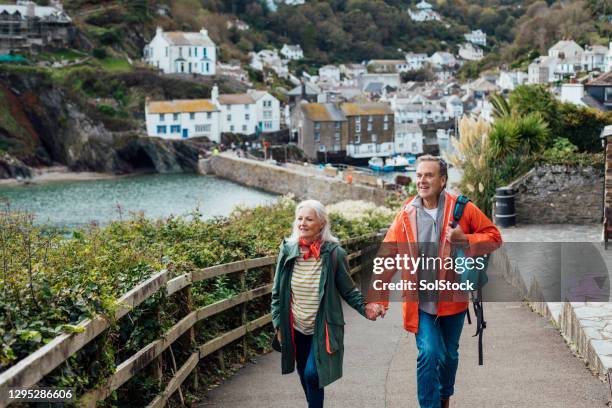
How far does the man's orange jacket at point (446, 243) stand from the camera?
201 inches

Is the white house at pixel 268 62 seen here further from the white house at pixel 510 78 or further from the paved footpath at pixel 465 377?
the paved footpath at pixel 465 377

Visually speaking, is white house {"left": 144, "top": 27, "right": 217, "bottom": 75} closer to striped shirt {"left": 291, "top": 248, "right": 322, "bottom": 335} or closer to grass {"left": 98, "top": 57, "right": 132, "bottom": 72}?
grass {"left": 98, "top": 57, "right": 132, "bottom": 72}

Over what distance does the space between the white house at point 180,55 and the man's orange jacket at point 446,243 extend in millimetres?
95692

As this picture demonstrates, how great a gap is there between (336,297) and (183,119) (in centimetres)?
7796

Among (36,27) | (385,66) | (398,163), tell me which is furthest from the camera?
(385,66)

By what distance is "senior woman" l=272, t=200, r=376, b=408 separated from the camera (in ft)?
16.3

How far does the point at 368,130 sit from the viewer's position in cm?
8350

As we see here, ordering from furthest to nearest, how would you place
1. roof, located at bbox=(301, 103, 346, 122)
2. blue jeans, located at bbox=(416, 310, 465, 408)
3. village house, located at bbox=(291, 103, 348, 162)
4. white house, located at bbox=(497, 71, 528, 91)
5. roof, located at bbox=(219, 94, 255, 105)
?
1. white house, located at bbox=(497, 71, 528, 91)
2. roof, located at bbox=(219, 94, 255, 105)
3. roof, located at bbox=(301, 103, 346, 122)
4. village house, located at bbox=(291, 103, 348, 162)
5. blue jeans, located at bbox=(416, 310, 465, 408)

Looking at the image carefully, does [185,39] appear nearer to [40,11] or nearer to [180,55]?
[180,55]

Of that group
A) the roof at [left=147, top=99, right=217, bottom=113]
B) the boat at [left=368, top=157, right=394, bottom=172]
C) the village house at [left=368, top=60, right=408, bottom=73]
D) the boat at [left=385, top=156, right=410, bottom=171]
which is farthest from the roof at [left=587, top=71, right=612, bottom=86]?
the village house at [left=368, top=60, right=408, bottom=73]

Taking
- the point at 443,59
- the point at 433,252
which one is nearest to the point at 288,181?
the point at 433,252

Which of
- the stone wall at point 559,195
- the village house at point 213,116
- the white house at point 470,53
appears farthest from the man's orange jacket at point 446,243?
the white house at point 470,53

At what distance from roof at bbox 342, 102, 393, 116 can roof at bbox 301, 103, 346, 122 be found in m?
1.05

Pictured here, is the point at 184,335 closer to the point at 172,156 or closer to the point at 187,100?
the point at 172,156
